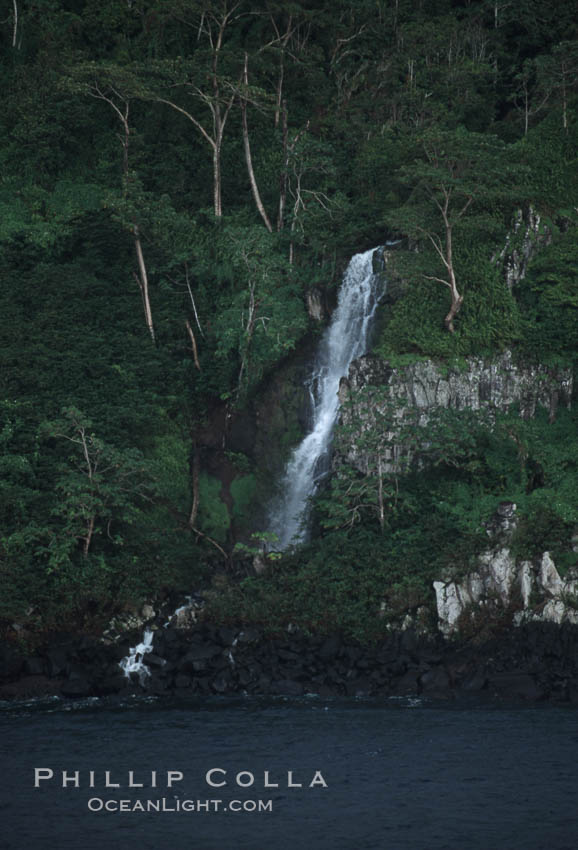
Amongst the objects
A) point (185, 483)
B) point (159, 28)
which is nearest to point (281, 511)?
point (185, 483)

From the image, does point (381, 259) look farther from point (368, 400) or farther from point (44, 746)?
point (44, 746)

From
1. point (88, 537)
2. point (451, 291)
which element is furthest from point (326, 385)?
point (88, 537)

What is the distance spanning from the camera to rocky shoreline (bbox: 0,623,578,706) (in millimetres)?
23375

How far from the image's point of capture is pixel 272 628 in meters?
26.0

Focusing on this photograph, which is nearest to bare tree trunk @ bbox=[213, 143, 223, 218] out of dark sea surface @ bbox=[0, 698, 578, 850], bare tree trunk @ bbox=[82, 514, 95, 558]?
bare tree trunk @ bbox=[82, 514, 95, 558]

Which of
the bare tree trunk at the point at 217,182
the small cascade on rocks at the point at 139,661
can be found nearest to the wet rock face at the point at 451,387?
the small cascade on rocks at the point at 139,661

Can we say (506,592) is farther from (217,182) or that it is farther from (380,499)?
(217,182)

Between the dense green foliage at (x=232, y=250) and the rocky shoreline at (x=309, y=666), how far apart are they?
1162 millimetres

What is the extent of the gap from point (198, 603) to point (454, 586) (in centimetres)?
720

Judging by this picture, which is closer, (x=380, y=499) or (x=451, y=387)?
(x=380, y=499)

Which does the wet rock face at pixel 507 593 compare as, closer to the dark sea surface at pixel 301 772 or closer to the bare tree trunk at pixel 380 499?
the dark sea surface at pixel 301 772

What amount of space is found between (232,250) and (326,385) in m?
5.97

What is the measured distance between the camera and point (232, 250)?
34.2 metres

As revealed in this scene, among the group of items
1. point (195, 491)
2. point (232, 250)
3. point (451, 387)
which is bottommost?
point (195, 491)
